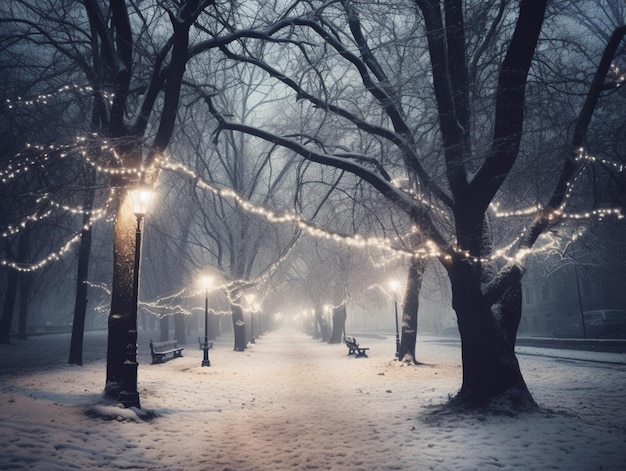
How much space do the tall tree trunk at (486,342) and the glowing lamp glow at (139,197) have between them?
19.9 feet

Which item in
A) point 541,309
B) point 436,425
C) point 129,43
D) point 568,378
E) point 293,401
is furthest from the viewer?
point 541,309

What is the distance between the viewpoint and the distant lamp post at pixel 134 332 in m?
7.18

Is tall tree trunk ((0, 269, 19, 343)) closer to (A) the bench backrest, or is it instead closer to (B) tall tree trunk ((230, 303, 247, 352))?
(A) the bench backrest

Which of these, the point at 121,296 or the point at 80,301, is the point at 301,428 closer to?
the point at 121,296

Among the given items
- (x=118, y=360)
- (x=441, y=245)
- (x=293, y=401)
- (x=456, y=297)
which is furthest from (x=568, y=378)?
(x=118, y=360)

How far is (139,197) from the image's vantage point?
7566 millimetres

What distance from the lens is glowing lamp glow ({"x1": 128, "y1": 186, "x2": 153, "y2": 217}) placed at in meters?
7.55

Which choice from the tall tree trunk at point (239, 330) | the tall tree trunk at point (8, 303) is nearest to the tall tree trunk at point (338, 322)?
the tall tree trunk at point (239, 330)

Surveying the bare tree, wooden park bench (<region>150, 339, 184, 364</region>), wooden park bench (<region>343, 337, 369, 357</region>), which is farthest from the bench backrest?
the bare tree

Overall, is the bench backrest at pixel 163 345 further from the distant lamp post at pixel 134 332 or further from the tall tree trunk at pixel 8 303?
the tall tree trunk at pixel 8 303

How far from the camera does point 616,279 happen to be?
35156mm

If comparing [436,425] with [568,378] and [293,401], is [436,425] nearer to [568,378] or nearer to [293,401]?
[293,401]

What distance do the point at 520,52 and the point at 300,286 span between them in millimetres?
27923

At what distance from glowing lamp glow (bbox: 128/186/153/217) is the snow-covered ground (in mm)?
3612
